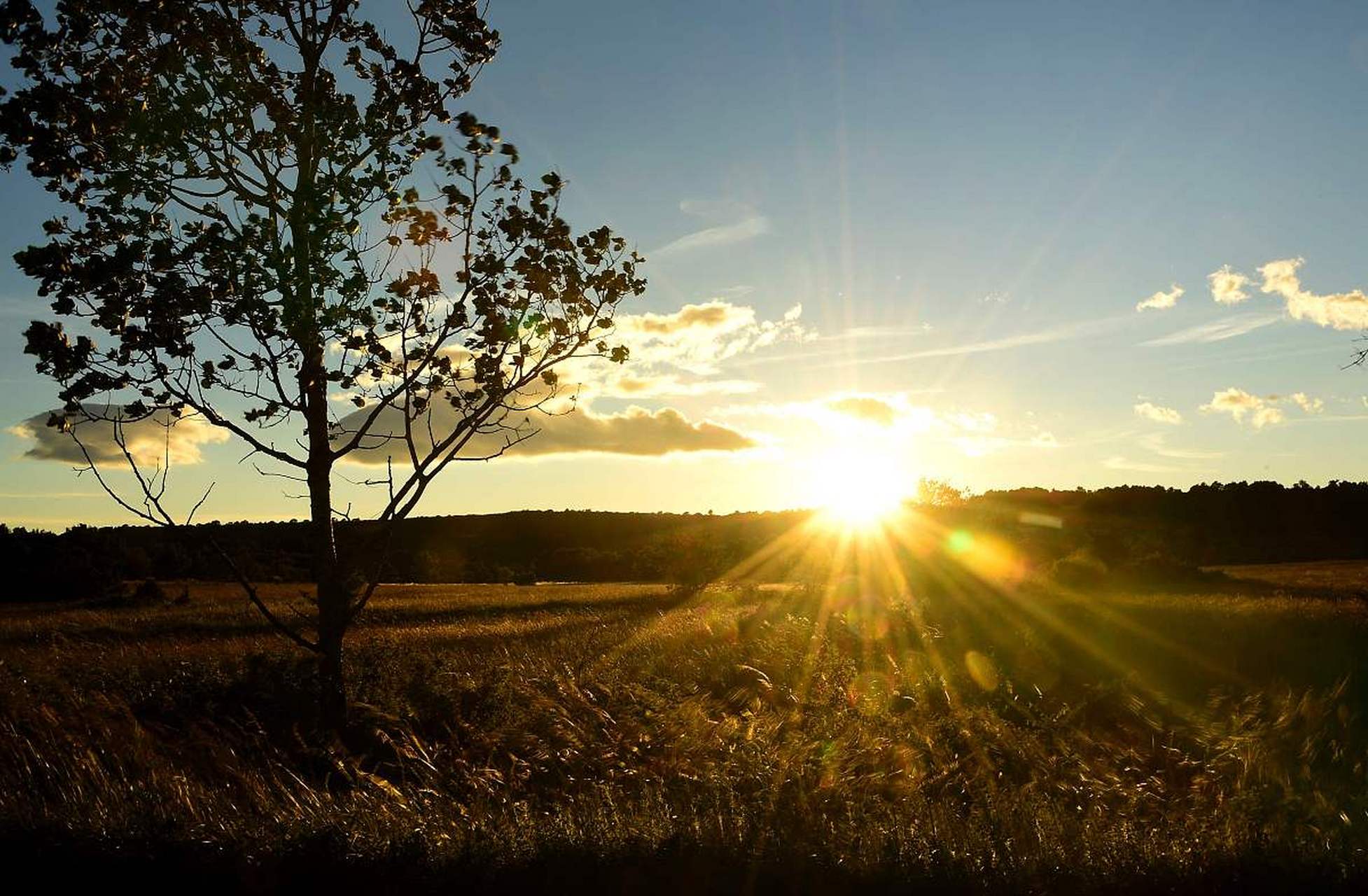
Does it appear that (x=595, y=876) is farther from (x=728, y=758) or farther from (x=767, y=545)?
(x=767, y=545)

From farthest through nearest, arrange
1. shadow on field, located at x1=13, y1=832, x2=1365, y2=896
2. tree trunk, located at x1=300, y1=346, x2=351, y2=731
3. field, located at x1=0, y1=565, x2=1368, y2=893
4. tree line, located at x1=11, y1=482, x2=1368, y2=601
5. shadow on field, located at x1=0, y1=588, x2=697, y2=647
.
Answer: tree line, located at x1=11, y1=482, x2=1368, y2=601
shadow on field, located at x1=0, y1=588, x2=697, y2=647
tree trunk, located at x1=300, y1=346, x2=351, y2=731
field, located at x1=0, y1=565, x2=1368, y2=893
shadow on field, located at x1=13, y1=832, x2=1365, y2=896

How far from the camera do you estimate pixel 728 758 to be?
9.56 meters

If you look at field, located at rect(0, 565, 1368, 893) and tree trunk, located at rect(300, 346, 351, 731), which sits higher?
tree trunk, located at rect(300, 346, 351, 731)

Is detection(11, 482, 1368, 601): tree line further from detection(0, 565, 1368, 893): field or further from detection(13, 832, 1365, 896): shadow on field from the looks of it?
detection(13, 832, 1365, 896): shadow on field

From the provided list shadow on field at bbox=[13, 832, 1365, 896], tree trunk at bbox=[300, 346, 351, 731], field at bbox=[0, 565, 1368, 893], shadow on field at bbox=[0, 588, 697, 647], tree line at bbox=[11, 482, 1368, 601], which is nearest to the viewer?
shadow on field at bbox=[13, 832, 1365, 896]

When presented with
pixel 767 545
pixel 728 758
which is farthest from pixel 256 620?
pixel 767 545

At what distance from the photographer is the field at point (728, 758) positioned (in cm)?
604

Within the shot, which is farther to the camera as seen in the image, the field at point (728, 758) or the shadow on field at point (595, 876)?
the field at point (728, 758)

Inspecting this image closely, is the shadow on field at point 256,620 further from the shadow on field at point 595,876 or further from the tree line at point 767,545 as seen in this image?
the shadow on field at point 595,876

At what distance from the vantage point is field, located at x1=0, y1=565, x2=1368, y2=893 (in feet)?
19.8

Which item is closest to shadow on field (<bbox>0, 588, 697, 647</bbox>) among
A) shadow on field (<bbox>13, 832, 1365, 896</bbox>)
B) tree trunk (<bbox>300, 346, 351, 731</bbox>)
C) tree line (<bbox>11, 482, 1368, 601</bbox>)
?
tree line (<bbox>11, 482, 1368, 601</bbox>)

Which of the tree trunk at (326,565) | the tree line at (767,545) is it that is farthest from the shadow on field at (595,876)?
the tree line at (767,545)

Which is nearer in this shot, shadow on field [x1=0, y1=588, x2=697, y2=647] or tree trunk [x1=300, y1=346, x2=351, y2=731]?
tree trunk [x1=300, y1=346, x2=351, y2=731]

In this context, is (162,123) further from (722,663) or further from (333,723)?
(722,663)
